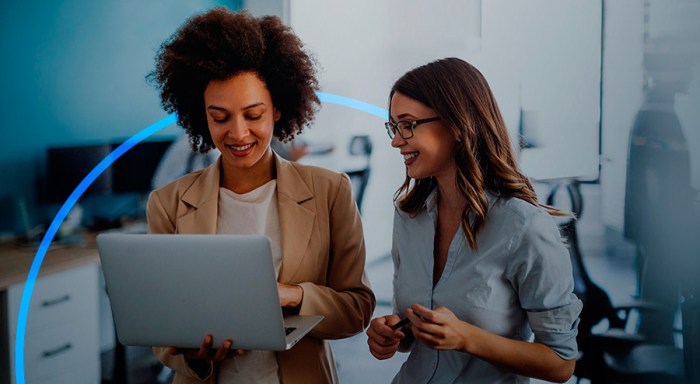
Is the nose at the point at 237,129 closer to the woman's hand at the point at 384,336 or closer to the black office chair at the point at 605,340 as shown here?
the woman's hand at the point at 384,336

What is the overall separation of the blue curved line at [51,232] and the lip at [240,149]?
44.2 inches

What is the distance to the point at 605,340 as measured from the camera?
277 cm

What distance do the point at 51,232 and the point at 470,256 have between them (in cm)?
210

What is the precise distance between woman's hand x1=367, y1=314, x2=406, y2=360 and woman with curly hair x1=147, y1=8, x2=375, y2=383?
0.48 feet

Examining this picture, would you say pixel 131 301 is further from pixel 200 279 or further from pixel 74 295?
pixel 74 295

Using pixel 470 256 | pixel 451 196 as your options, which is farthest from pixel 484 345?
pixel 451 196

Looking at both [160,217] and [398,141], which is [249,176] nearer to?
[160,217]

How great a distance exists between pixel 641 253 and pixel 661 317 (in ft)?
0.88

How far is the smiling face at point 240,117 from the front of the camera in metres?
1.65

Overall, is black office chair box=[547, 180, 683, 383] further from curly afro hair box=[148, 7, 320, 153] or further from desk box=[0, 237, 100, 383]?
desk box=[0, 237, 100, 383]

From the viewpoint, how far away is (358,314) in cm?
169

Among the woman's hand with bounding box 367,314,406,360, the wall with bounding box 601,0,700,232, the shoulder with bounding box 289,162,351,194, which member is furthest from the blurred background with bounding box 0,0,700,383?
the woman's hand with bounding box 367,314,406,360

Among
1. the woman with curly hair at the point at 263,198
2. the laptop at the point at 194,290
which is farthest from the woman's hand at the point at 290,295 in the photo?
the laptop at the point at 194,290

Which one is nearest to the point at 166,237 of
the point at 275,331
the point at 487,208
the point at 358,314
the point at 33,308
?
the point at 275,331
